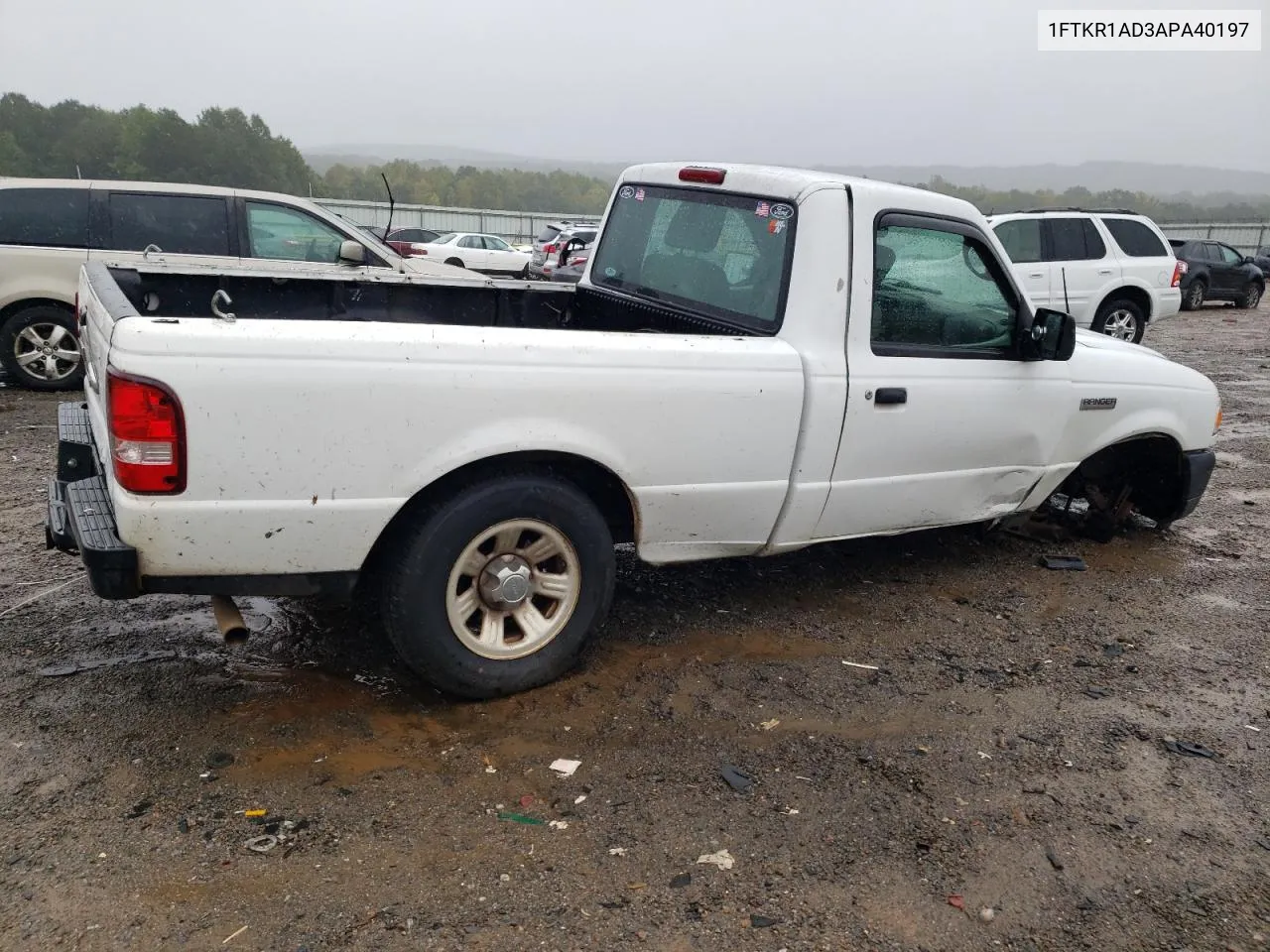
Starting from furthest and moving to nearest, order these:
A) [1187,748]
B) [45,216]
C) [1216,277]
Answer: [1216,277] → [45,216] → [1187,748]

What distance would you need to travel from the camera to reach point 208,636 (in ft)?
12.7

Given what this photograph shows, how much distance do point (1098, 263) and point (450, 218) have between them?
34629mm

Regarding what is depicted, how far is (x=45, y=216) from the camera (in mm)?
8023

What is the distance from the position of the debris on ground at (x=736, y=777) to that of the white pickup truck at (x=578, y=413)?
2.45ft

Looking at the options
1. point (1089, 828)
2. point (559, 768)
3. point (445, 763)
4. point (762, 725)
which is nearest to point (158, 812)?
point (445, 763)

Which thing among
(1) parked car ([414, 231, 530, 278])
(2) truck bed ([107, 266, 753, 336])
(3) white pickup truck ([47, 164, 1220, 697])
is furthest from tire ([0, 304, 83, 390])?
(1) parked car ([414, 231, 530, 278])

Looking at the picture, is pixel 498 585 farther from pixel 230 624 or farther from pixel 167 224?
pixel 167 224

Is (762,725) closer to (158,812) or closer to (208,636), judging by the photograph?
(158,812)

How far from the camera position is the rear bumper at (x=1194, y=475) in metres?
5.34

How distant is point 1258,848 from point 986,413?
1.98m

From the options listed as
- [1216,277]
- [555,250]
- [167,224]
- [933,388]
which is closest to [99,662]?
A: [933,388]

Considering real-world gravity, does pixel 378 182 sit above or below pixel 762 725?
above

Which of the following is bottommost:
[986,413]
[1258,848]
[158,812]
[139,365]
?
[1258,848]

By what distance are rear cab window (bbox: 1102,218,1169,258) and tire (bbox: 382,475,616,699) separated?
11480 millimetres
